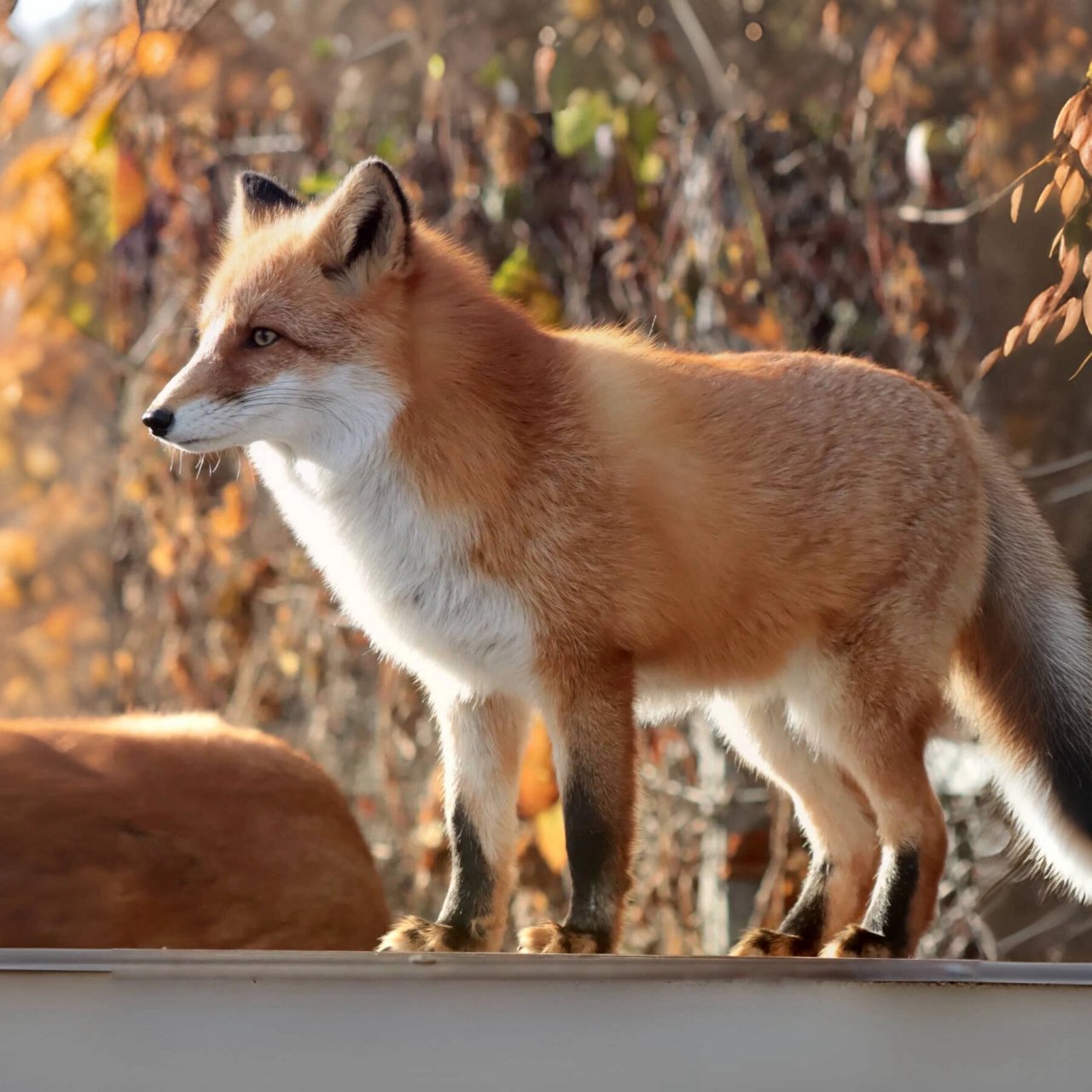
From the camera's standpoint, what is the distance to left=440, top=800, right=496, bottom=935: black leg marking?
196 cm

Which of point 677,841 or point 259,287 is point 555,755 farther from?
point 677,841

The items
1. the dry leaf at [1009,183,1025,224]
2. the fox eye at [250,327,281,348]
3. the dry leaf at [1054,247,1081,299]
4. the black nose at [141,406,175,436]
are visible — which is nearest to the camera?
the black nose at [141,406,175,436]

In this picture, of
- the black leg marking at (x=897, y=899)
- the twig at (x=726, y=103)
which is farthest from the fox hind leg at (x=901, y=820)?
the twig at (x=726, y=103)

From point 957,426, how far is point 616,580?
0.69m

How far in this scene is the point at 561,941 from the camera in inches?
68.9

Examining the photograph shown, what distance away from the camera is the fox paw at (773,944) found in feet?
6.82

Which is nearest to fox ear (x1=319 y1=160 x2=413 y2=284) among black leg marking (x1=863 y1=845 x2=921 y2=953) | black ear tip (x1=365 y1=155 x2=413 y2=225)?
black ear tip (x1=365 y1=155 x2=413 y2=225)

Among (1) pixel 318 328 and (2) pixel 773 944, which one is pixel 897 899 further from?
(1) pixel 318 328

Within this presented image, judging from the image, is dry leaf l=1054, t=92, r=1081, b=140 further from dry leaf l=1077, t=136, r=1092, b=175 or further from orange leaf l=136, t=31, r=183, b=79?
orange leaf l=136, t=31, r=183, b=79

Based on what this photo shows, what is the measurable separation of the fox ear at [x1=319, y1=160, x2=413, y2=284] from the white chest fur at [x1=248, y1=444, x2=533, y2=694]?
0.88ft

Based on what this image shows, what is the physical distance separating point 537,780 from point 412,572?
172cm

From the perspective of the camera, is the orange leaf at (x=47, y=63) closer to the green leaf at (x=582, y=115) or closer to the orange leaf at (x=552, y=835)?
the green leaf at (x=582, y=115)

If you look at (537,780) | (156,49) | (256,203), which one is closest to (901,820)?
(256,203)

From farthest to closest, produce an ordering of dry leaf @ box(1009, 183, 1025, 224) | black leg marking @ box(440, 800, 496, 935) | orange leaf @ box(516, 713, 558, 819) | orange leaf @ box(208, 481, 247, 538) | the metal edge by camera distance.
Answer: orange leaf @ box(208, 481, 247, 538) → orange leaf @ box(516, 713, 558, 819) → dry leaf @ box(1009, 183, 1025, 224) → black leg marking @ box(440, 800, 496, 935) → the metal edge
